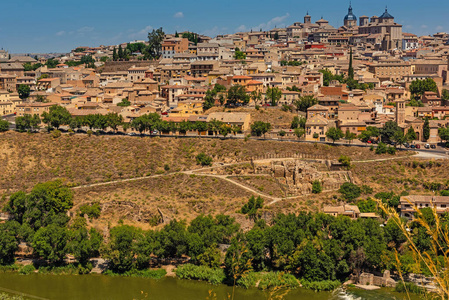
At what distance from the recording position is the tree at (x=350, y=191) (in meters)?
35.5

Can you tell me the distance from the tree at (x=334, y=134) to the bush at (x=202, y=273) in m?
18.9

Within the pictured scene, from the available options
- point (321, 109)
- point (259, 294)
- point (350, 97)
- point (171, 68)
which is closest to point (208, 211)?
point (259, 294)

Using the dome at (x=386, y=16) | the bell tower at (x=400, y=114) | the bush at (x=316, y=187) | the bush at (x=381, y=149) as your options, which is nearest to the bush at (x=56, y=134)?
the bush at (x=316, y=187)

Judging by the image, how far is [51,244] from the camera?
29000mm

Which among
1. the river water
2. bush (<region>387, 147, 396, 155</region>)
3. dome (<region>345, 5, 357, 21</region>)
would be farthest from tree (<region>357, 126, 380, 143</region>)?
dome (<region>345, 5, 357, 21</region>)

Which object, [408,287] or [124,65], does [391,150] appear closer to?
[408,287]

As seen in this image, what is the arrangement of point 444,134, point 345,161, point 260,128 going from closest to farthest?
1. point 345,161
2. point 444,134
3. point 260,128

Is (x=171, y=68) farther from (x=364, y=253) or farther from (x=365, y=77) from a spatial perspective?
(x=364, y=253)

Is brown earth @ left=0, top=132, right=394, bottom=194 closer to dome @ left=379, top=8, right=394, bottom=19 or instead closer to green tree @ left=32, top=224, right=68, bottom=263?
green tree @ left=32, top=224, right=68, bottom=263

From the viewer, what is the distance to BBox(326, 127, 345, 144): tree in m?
42.3

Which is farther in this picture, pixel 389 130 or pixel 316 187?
pixel 389 130

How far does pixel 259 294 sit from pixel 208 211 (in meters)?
10.0

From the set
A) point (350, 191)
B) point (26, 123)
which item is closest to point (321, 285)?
point (350, 191)

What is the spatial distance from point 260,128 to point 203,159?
6.29 metres
